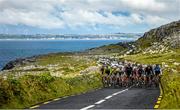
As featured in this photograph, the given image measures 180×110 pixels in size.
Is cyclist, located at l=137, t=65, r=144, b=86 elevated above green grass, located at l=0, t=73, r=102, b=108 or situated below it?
below

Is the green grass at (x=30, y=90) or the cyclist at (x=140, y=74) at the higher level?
the green grass at (x=30, y=90)

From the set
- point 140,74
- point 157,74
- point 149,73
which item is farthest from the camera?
point 140,74

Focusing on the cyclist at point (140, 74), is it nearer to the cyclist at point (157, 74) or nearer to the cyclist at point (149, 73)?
the cyclist at point (149, 73)

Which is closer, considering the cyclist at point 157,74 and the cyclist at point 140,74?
the cyclist at point 157,74

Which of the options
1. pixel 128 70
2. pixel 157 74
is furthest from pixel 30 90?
pixel 128 70

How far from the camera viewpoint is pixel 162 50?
166m

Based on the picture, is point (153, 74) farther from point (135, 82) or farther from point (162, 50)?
point (162, 50)

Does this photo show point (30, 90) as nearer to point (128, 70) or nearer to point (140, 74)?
point (128, 70)

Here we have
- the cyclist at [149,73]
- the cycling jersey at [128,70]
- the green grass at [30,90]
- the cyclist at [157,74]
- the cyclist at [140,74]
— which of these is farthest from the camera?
the cycling jersey at [128,70]

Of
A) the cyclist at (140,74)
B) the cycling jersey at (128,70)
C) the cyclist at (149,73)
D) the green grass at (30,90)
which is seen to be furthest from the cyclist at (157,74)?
the green grass at (30,90)

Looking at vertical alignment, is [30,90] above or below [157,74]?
above

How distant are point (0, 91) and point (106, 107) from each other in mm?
5123

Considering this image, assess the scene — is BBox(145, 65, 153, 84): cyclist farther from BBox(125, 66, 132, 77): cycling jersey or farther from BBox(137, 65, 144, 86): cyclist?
BBox(125, 66, 132, 77): cycling jersey

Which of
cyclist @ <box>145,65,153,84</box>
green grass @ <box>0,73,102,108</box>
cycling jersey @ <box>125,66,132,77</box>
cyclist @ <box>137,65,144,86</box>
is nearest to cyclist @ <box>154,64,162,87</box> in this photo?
cyclist @ <box>145,65,153,84</box>
